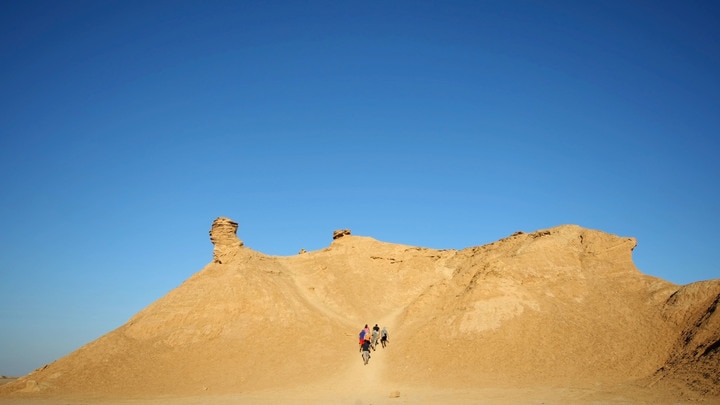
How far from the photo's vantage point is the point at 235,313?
33594 mm

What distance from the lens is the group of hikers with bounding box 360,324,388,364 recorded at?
2888cm

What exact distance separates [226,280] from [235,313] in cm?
340

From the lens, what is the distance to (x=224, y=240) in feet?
132

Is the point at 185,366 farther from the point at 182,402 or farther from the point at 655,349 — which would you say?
the point at 655,349

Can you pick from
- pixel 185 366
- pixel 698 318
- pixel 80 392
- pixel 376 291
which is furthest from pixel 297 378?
pixel 698 318

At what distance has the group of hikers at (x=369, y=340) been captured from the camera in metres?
28.9

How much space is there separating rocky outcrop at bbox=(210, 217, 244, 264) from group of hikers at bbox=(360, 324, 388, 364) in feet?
45.8

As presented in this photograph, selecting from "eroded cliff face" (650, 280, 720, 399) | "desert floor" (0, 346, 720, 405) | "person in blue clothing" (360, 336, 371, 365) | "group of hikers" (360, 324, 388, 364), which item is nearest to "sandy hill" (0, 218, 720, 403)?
"eroded cliff face" (650, 280, 720, 399)

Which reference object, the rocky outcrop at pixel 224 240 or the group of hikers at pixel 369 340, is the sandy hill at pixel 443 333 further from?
the group of hikers at pixel 369 340

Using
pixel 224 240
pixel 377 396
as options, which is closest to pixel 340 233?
pixel 224 240

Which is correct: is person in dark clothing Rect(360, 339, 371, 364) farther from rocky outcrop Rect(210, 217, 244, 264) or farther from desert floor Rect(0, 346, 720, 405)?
rocky outcrop Rect(210, 217, 244, 264)

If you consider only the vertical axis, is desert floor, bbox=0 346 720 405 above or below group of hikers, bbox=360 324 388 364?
below

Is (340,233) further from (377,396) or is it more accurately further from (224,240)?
(377,396)

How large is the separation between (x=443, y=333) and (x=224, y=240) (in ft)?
64.5
